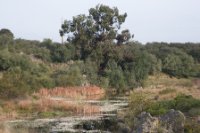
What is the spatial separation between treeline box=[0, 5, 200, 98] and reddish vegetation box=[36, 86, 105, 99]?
2.76 metres

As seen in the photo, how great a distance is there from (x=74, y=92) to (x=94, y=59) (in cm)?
2345

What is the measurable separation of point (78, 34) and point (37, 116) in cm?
4259

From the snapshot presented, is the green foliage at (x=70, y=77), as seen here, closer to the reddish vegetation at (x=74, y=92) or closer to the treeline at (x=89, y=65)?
the treeline at (x=89, y=65)

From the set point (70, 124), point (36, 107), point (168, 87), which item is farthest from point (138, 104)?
point (168, 87)

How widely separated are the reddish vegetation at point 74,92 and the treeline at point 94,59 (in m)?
2.76

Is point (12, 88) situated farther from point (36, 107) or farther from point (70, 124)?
point (70, 124)

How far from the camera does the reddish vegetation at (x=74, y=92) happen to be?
1925 inches

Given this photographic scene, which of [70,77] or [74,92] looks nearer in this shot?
[74,92]

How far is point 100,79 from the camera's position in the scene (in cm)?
6569

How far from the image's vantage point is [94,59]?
245 feet

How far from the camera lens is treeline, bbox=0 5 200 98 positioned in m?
62.6

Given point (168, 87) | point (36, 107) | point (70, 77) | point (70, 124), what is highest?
point (70, 77)

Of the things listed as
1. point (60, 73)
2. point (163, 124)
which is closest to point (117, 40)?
point (60, 73)

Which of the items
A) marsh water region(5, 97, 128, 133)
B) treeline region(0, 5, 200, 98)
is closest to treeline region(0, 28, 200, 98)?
treeline region(0, 5, 200, 98)
